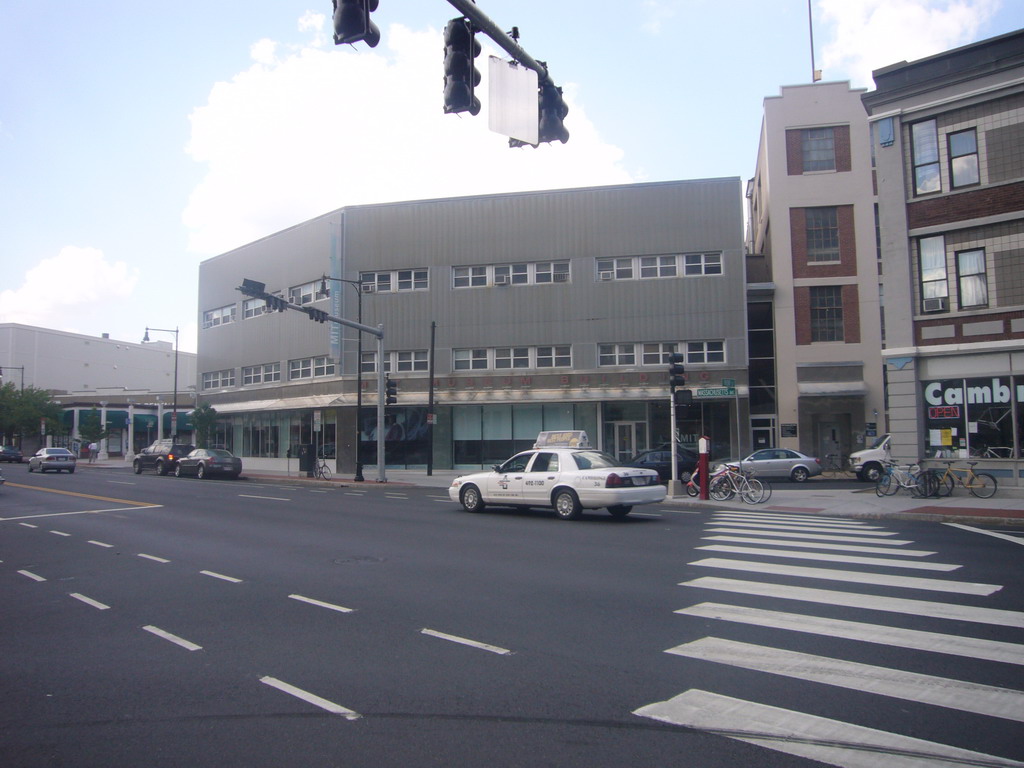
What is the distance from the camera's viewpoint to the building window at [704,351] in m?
36.1

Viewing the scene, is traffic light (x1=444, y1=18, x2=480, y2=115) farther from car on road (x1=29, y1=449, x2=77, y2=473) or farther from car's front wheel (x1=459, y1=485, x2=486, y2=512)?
car on road (x1=29, y1=449, x2=77, y2=473)

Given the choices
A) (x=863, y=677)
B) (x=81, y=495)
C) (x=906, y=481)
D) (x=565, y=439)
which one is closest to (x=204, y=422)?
(x=81, y=495)

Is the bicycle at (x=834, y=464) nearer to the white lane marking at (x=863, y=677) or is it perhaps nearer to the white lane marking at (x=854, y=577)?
the white lane marking at (x=854, y=577)

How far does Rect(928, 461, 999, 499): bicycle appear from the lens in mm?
19766

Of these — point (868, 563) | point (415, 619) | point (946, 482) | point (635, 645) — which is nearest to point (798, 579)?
point (868, 563)

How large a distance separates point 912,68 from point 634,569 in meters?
19.2

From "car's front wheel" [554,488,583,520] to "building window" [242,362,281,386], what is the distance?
3166 centimetres

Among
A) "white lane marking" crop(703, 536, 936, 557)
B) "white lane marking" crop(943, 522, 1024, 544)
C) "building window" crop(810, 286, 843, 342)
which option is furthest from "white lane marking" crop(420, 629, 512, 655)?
"building window" crop(810, 286, 843, 342)

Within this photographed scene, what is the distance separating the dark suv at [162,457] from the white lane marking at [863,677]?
1469 inches

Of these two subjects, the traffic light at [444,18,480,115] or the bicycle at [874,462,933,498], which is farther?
the bicycle at [874,462,933,498]

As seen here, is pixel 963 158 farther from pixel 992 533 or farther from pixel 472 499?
pixel 472 499

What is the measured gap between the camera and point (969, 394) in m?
21.1

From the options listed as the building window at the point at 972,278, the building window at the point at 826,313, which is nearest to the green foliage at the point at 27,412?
the building window at the point at 826,313

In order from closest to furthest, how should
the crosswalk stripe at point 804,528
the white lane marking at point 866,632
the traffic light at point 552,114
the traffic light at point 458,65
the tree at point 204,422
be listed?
the white lane marking at point 866,632
the traffic light at point 458,65
the traffic light at point 552,114
the crosswalk stripe at point 804,528
the tree at point 204,422
